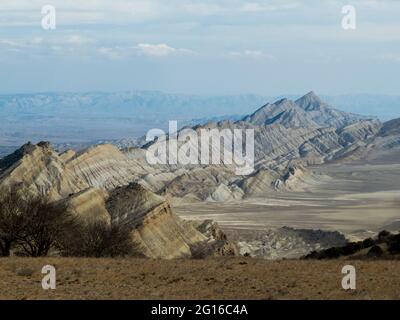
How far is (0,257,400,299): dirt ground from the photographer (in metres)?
16.5

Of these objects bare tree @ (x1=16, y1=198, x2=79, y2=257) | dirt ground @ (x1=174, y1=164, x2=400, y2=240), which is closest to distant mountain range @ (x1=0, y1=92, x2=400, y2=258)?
dirt ground @ (x1=174, y1=164, x2=400, y2=240)

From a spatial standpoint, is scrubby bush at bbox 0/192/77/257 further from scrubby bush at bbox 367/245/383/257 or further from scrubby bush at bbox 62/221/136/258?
scrubby bush at bbox 367/245/383/257

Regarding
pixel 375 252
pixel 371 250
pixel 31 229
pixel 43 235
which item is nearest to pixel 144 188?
pixel 43 235

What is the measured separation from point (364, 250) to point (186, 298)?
14.5 m

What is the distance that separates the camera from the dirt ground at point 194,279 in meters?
16.5

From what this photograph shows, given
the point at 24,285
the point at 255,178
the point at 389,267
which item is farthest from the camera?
the point at 255,178

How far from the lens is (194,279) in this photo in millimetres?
18672

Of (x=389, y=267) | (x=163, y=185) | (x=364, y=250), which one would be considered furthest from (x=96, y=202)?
(x=163, y=185)

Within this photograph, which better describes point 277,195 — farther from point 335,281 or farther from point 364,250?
point 335,281

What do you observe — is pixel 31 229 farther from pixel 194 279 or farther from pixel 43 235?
pixel 194 279

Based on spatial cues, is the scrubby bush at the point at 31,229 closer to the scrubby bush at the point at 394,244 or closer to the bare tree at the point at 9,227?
the bare tree at the point at 9,227

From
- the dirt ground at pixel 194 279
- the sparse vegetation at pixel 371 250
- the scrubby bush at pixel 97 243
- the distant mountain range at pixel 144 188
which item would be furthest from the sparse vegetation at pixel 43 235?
the distant mountain range at pixel 144 188

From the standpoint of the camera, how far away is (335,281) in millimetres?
18062
